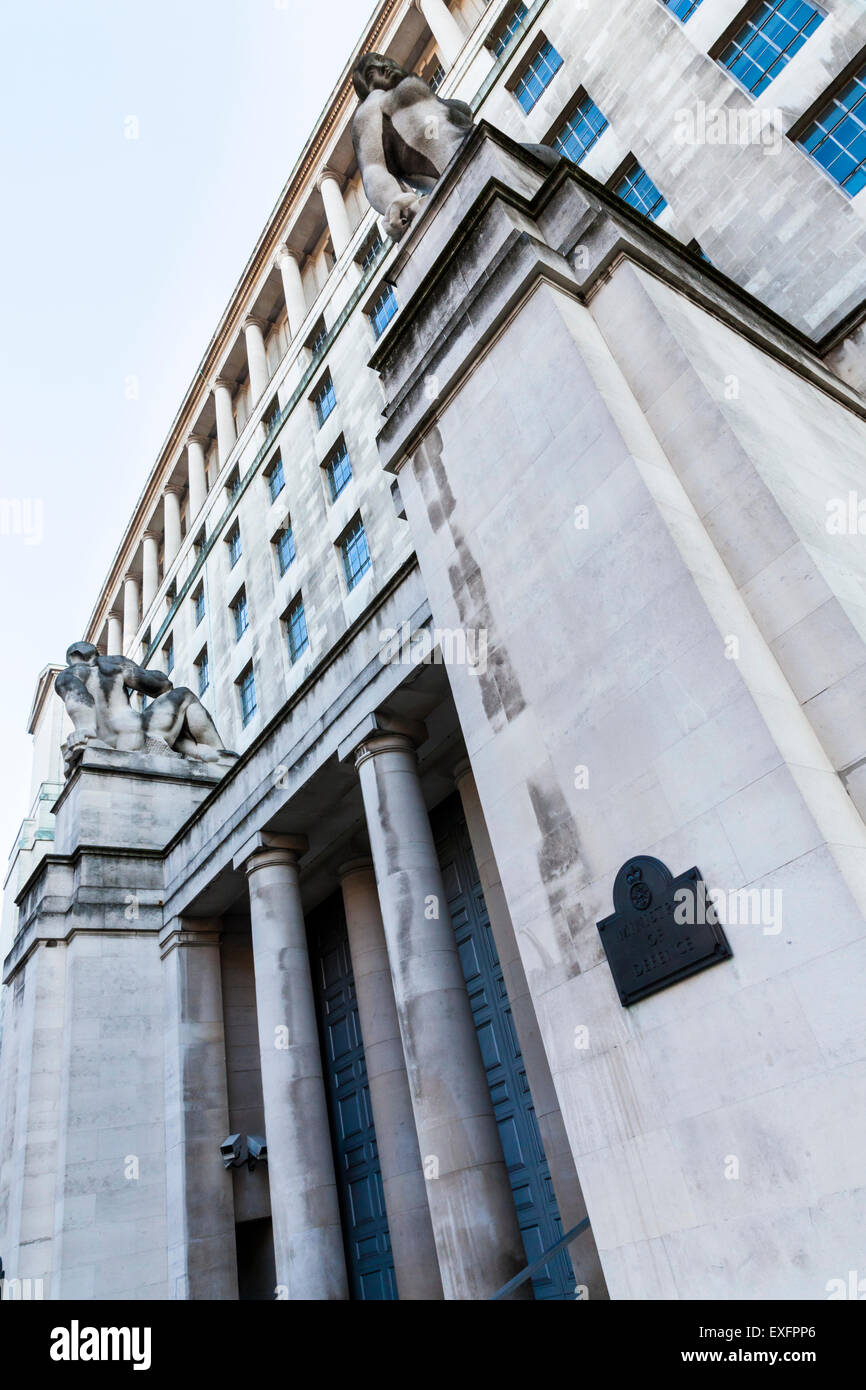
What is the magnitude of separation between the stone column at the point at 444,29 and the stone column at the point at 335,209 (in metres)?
6.14

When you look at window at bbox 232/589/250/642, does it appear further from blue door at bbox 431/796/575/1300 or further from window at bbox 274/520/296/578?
blue door at bbox 431/796/575/1300

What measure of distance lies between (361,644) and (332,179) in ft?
92.0

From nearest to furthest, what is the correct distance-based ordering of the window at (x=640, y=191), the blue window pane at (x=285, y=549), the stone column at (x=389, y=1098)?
the stone column at (x=389, y=1098)
the window at (x=640, y=191)
the blue window pane at (x=285, y=549)

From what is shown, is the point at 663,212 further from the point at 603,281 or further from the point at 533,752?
the point at 533,752

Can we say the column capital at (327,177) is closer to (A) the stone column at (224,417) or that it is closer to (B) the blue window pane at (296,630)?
(A) the stone column at (224,417)

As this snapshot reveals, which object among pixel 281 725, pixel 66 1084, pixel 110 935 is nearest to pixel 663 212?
pixel 281 725

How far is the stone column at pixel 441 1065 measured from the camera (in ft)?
35.3

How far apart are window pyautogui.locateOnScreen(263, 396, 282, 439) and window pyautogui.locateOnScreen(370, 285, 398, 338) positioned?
6.35 metres

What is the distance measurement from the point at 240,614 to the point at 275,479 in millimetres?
5179

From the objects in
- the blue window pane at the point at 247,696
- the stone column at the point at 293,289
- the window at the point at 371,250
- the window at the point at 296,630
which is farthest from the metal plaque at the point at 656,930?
the stone column at the point at 293,289

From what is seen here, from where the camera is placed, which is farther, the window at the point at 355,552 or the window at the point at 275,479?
the window at the point at 275,479

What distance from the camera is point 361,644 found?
14.7m

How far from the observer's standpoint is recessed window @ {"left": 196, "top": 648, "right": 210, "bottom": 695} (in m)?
35.4

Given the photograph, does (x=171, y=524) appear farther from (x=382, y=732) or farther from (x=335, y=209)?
(x=382, y=732)
